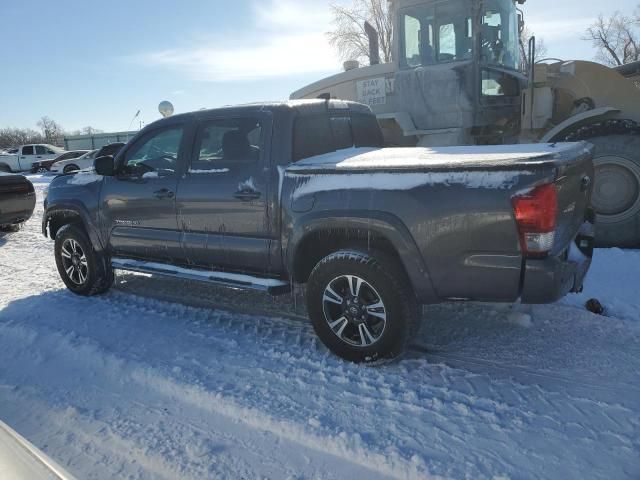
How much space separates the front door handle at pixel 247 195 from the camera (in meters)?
4.00

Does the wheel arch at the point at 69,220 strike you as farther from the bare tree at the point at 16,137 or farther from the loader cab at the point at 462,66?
the bare tree at the point at 16,137

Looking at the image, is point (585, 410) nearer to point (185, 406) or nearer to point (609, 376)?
point (609, 376)

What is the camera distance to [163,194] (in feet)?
15.3

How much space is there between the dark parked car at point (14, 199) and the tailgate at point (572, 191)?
967cm

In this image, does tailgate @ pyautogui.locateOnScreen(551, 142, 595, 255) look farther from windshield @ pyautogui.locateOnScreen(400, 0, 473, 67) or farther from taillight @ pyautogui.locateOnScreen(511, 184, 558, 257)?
windshield @ pyautogui.locateOnScreen(400, 0, 473, 67)

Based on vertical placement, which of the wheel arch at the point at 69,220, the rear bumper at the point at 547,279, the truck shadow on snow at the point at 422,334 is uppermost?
the wheel arch at the point at 69,220

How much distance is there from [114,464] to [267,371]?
1.19 meters

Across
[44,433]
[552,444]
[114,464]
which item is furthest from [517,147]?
[44,433]

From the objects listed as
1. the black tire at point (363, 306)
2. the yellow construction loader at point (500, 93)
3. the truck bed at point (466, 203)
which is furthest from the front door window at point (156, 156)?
the yellow construction loader at point (500, 93)

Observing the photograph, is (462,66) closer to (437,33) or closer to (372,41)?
(437,33)

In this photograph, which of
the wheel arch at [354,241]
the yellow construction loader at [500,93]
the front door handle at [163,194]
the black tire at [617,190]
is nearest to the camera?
the wheel arch at [354,241]

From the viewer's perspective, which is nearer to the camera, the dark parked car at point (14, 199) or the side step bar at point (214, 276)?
the side step bar at point (214, 276)

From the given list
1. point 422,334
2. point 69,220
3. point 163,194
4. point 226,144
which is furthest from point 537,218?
point 69,220

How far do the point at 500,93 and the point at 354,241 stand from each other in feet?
14.3
